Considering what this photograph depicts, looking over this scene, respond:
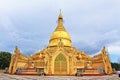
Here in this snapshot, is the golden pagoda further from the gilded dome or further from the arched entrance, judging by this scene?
the gilded dome

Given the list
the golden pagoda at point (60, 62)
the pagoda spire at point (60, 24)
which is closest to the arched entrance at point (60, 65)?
the golden pagoda at point (60, 62)

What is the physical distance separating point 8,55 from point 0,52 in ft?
8.28

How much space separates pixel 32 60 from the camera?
50.4 m

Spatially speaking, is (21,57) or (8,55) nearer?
(21,57)

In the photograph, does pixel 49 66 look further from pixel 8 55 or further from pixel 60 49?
pixel 8 55

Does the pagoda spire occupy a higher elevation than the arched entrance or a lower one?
higher

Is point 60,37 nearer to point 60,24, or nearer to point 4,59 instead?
point 60,24

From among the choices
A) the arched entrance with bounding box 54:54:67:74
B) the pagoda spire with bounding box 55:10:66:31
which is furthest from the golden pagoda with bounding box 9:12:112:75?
the pagoda spire with bounding box 55:10:66:31

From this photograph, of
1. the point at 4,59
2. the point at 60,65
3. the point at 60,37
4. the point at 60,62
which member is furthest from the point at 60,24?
the point at 4,59

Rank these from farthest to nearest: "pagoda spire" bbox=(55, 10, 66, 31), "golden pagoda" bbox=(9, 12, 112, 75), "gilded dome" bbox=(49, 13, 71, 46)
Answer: "pagoda spire" bbox=(55, 10, 66, 31) < "gilded dome" bbox=(49, 13, 71, 46) < "golden pagoda" bbox=(9, 12, 112, 75)

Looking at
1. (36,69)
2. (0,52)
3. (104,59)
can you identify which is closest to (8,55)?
(0,52)

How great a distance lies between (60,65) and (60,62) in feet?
2.16

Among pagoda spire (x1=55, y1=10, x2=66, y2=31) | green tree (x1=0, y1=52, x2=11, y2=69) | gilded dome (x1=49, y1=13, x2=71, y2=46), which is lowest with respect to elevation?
green tree (x1=0, y1=52, x2=11, y2=69)

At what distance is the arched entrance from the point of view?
146 ft
